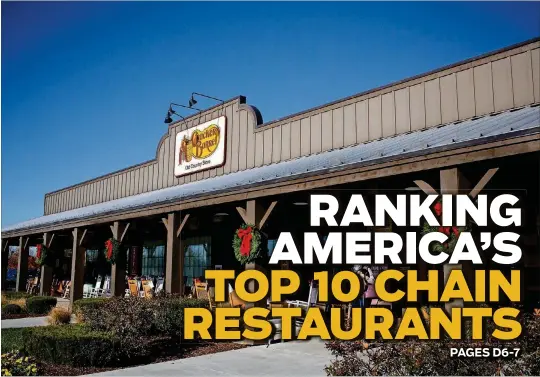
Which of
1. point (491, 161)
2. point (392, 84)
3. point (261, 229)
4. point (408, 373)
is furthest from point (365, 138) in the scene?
point (408, 373)

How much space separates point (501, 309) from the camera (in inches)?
236

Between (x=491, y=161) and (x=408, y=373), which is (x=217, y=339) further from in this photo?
(x=491, y=161)

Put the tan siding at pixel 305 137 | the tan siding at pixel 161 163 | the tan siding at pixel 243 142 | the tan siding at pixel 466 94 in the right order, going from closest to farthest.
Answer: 1. the tan siding at pixel 466 94
2. the tan siding at pixel 305 137
3. the tan siding at pixel 243 142
4. the tan siding at pixel 161 163

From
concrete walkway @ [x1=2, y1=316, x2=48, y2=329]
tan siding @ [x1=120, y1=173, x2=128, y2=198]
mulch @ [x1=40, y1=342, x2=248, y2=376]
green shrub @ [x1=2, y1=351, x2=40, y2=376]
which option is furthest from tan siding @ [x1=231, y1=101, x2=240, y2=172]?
green shrub @ [x1=2, y1=351, x2=40, y2=376]

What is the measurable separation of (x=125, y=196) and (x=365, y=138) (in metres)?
12.7

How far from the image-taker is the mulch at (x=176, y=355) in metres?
7.21

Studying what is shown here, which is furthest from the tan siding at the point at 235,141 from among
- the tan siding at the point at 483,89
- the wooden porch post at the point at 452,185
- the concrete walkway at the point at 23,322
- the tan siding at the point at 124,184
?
the wooden porch post at the point at 452,185

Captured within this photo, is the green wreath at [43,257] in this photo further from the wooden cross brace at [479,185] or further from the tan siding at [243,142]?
the wooden cross brace at [479,185]

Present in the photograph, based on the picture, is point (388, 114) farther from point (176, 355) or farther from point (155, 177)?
point (155, 177)

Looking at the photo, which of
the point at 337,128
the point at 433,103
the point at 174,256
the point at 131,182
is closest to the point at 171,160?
the point at 131,182

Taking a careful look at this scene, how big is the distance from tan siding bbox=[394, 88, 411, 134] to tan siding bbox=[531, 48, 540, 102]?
8.55 feet

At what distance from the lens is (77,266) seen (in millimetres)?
17625

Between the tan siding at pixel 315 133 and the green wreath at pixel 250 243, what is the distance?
3603 millimetres

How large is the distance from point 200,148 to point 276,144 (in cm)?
374
